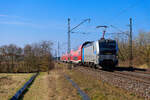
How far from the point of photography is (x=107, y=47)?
20641 mm

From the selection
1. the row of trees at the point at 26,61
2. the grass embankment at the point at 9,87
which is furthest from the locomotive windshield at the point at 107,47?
the row of trees at the point at 26,61

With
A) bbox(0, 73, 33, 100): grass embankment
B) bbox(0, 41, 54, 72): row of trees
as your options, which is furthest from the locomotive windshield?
bbox(0, 41, 54, 72): row of trees

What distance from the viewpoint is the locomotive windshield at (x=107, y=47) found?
811 inches

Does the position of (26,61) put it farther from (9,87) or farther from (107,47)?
(9,87)

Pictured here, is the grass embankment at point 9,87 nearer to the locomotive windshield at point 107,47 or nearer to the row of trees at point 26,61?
the locomotive windshield at point 107,47

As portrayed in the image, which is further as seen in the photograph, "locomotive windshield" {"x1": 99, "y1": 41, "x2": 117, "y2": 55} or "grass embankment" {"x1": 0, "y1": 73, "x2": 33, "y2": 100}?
"locomotive windshield" {"x1": 99, "y1": 41, "x2": 117, "y2": 55}

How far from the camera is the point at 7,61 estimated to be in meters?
30.8

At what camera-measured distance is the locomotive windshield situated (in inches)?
811

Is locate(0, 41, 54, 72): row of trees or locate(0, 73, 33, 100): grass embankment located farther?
locate(0, 41, 54, 72): row of trees

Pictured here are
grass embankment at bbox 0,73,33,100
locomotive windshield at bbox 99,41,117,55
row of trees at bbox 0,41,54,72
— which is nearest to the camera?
grass embankment at bbox 0,73,33,100

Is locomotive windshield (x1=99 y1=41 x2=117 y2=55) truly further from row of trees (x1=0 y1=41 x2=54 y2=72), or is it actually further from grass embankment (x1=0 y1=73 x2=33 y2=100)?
row of trees (x1=0 y1=41 x2=54 y2=72)

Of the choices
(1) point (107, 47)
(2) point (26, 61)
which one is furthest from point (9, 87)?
(2) point (26, 61)

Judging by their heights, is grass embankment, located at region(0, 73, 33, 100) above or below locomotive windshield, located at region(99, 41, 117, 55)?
below

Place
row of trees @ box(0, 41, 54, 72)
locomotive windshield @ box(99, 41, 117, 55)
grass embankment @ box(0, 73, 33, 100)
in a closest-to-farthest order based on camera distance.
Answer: grass embankment @ box(0, 73, 33, 100), locomotive windshield @ box(99, 41, 117, 55), row of trees @ box(0, 41, 54, 72)
